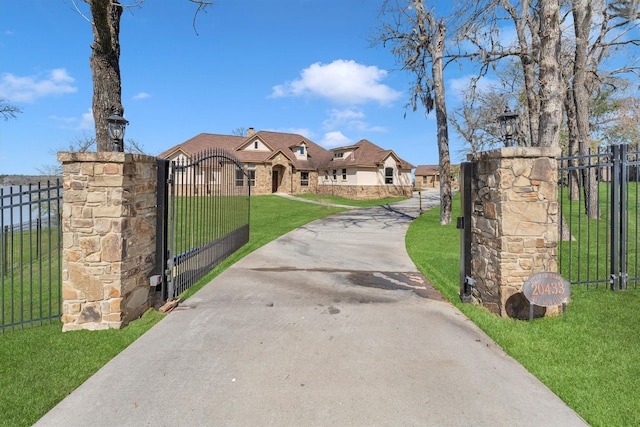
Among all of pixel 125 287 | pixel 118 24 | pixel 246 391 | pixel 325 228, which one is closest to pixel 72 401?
pixel 246 391

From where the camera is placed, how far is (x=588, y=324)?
4.97m

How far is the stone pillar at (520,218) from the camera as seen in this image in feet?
16.9

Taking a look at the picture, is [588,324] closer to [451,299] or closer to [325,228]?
[451,299]

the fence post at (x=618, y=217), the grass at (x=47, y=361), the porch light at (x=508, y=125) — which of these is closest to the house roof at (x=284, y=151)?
the fence post at (x=618, y=217)

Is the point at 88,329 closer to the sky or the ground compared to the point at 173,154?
closer to the ground

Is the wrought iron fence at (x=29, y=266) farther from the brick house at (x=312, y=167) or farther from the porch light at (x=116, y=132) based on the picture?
the brick house at (x=312, y=167)

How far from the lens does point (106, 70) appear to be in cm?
783

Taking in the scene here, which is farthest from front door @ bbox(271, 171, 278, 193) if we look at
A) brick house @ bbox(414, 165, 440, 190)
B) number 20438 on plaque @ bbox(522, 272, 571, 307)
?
brick house @ bbox(414, 165, 440, 190)

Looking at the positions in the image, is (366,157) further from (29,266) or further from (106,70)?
(29,266)

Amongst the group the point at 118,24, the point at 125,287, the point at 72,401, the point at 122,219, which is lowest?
the point at 72,401

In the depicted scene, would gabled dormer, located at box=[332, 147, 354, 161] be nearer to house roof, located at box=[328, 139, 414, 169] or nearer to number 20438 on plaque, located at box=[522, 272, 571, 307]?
house roof, located at box=[328, 139, 414, 169]

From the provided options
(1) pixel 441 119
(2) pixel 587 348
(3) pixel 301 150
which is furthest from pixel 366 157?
(2) pixel 587 348

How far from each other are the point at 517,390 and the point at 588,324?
229 cm

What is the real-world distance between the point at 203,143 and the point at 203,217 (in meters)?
34.0
